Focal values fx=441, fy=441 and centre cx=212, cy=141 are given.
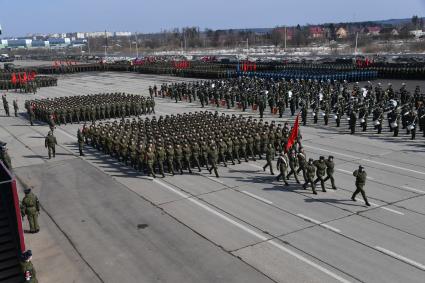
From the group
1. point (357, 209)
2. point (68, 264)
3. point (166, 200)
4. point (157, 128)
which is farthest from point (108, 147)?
point (357, 209)

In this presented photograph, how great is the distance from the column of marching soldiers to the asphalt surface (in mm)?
3761

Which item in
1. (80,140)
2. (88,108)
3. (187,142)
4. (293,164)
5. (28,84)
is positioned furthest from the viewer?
(28,84)

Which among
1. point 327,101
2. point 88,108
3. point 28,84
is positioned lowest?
point 88,108

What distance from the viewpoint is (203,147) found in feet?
54.7

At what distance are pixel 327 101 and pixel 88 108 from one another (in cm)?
1495

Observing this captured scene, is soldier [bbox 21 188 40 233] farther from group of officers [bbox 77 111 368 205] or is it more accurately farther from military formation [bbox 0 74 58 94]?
military formation [bbox 0 74 58 94]

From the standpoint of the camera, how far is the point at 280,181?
15578 mm

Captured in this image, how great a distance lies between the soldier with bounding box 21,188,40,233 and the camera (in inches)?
460

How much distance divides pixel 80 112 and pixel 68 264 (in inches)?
765

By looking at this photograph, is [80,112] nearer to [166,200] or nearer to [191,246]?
[166,200]

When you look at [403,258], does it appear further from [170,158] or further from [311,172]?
[170,158]

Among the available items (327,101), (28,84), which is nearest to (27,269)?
(327,101)

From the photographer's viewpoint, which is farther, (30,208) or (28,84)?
(28,84)

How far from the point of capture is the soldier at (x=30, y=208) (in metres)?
11.7
